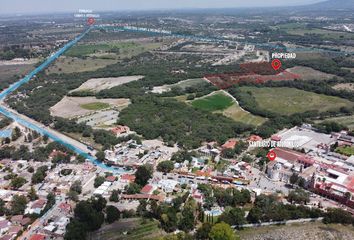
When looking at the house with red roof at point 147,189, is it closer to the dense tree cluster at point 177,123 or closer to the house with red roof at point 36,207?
the house with red roof at point 36,207

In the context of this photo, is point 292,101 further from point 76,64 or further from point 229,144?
point 76,64

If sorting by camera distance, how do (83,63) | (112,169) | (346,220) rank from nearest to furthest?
1. (346,220)
2. (112,169)
3. (83,63)

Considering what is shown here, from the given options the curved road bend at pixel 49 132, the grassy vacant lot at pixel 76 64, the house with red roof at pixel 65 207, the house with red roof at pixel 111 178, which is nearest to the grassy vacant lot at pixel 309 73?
the grassy vacant lot at pixel 76 64

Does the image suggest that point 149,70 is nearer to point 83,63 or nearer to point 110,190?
point 83,63

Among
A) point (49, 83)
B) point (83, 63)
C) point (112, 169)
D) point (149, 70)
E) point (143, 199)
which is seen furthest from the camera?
point (83, 63)

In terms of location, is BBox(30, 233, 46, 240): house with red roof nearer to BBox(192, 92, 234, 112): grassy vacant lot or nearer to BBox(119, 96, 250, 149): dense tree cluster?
BBox(119, 96, 250, 149): dense tree cluster

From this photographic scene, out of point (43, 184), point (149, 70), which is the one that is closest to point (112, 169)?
point (43, 184)

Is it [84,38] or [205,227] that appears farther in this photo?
[84,38]

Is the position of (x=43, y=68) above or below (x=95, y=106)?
above

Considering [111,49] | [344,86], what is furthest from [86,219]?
[111,49]
